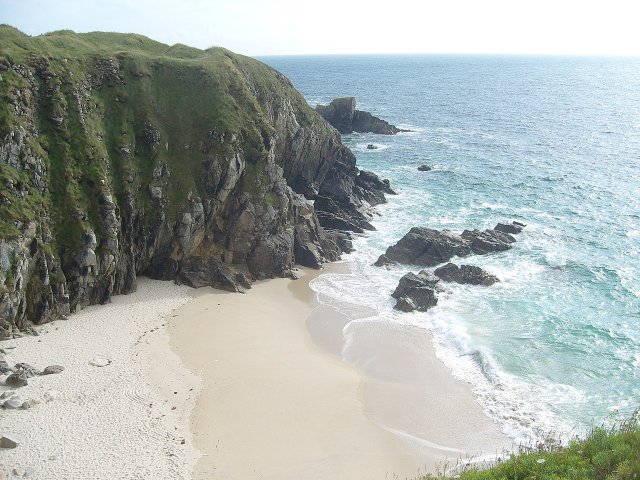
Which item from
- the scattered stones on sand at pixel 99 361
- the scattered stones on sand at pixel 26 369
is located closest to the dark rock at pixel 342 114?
the scattered stones on sand at pixel 99 361

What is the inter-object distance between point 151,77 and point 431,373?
125 ft

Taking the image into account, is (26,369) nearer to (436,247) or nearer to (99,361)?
(99,361)

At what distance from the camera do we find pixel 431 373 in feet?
121

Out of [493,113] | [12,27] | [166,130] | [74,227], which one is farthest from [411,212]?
[493,113]

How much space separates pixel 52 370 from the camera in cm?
3228

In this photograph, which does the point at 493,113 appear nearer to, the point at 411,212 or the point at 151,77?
the point at 411,212

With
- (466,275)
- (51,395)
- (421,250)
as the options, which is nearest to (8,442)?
(51,395)

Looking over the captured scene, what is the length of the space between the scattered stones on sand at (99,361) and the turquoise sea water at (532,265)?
16.2 m

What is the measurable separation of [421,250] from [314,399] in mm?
27177

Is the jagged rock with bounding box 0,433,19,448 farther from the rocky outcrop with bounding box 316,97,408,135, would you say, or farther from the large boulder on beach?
the rocky outcrop with bounding box 316,97,408,135

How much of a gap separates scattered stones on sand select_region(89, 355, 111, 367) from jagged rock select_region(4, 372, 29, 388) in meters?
3.87

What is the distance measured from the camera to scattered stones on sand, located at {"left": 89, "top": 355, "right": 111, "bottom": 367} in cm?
3356

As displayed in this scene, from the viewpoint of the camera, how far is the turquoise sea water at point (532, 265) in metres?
35.0

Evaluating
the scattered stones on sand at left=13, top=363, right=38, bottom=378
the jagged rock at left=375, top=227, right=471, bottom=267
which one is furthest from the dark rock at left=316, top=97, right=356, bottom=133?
the scattered stones on sand at left=13, top=363, right=38, bottom=378
